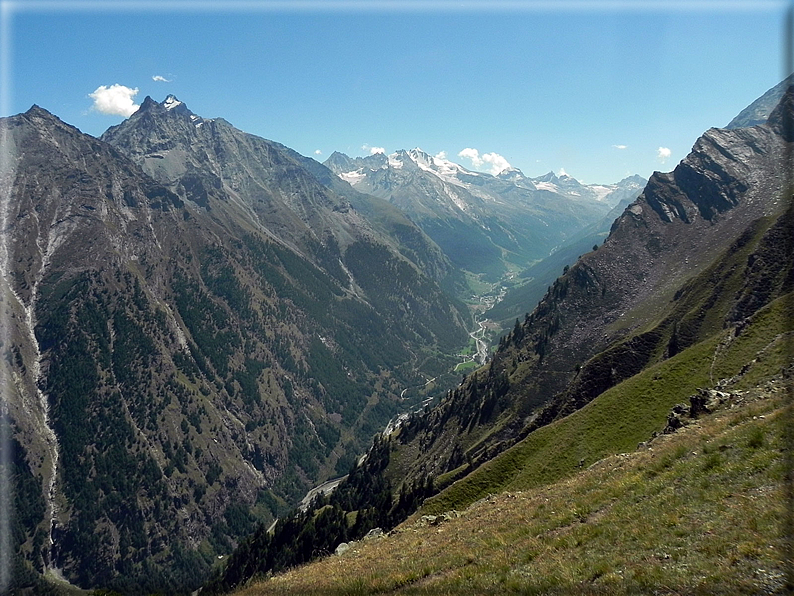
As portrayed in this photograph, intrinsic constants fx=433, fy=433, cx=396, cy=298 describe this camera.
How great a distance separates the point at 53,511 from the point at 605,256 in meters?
277

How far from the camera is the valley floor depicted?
1517cm

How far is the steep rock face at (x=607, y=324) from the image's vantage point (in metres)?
111

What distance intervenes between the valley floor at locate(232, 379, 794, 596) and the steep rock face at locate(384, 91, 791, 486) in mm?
79332

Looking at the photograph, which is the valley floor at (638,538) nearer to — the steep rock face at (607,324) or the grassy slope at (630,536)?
the grassy slope at (630,536)

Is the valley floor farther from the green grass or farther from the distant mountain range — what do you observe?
the green grass

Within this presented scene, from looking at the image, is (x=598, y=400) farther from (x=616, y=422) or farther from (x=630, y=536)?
(x=630, y=536)

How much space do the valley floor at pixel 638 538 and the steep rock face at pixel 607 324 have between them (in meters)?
79.3

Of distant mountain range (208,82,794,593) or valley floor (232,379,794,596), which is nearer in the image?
valley floor (232,379,794,596)

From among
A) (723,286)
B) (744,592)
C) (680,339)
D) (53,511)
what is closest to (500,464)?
(744,592)

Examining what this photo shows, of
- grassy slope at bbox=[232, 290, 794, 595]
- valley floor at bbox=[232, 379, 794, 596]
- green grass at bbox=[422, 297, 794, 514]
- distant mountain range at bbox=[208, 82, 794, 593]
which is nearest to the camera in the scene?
valley floor at bbox=[232, 379, 794, 596]

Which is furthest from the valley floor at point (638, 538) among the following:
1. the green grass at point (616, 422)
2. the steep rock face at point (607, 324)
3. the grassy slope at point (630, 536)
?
the steep rock face at point (607, 324)

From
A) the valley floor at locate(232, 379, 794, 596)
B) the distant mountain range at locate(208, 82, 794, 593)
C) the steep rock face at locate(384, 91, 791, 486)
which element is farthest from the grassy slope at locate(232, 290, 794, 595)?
the steep rock face at locate(384, 91, 791, 486)

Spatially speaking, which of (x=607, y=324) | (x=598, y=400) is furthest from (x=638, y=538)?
(x=607, y=324)

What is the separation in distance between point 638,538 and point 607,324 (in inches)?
6278
